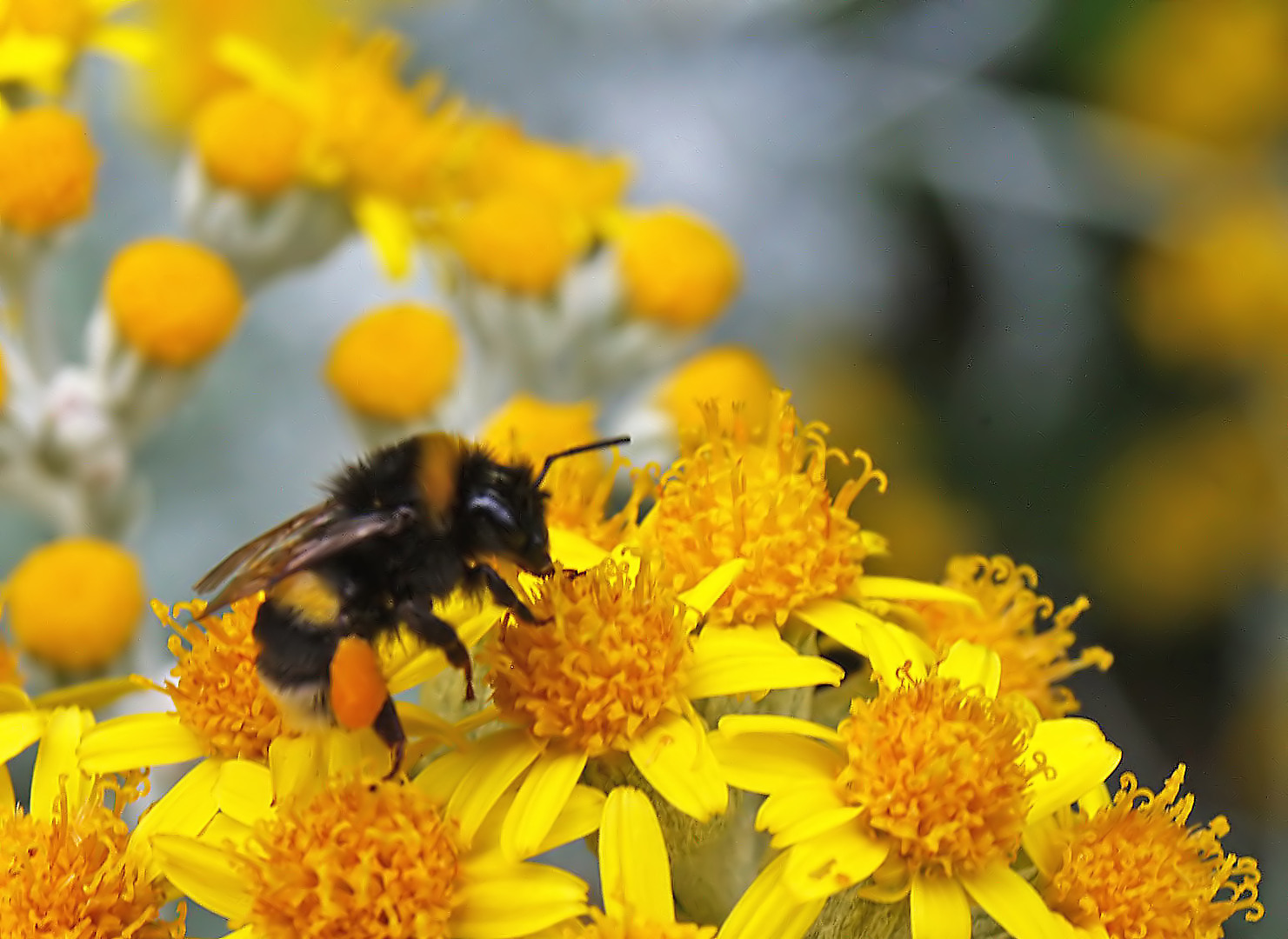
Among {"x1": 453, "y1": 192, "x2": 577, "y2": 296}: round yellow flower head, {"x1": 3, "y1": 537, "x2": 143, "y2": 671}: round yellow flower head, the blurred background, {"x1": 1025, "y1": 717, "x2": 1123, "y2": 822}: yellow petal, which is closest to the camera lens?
{"x1": 1025, "y1": 717, "x2": 1123, "y2": 822}: yellow petal

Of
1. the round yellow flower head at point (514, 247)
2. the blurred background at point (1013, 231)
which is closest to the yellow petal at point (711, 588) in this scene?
the round yellow flower head at point (514, 247)

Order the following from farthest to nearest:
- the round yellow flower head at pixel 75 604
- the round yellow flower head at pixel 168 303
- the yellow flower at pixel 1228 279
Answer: the yellow flower at pixel 1228 279, the round yellow flower head at pixel 168 303, the round yellow flower head at pixel 75 604

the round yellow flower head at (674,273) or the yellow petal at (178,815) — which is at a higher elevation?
the round yellow flower head at (674,273)

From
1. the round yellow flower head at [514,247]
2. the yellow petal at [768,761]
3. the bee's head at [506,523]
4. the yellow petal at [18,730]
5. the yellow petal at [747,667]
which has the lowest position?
the yellow petal at [768,761]

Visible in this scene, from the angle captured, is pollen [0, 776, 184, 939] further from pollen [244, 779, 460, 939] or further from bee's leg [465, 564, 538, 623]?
bee's leg [465, 564, 538, 623]

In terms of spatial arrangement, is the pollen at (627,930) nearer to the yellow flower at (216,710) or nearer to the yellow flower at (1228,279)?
the yellow flower at (216,710)

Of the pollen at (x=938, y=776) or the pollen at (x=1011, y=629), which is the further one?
the pollen at (x=1011, y=629)

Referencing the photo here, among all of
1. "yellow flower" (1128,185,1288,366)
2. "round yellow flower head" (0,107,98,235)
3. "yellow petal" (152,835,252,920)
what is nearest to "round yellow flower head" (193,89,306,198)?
"round yellow flower head" (0,107,98,235)
